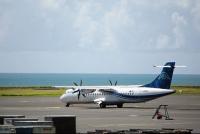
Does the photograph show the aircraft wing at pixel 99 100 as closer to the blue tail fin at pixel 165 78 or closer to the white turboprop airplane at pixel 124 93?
the white turboprop airplane at pixel 124 93

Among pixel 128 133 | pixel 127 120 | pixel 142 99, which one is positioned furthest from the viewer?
pixel 142 99

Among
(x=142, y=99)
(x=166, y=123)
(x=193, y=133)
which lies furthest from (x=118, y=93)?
(x=193, y=133)

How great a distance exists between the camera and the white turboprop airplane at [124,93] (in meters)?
86.3

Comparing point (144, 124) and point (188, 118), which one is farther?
point (188, 118)

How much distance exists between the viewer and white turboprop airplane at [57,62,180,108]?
86.3 metres

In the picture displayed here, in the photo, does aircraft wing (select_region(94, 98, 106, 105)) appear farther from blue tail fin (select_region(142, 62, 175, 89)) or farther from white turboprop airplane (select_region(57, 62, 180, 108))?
blue tail fin (select_region(142, 62, 175, 89))

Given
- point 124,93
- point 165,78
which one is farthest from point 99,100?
point 165,78

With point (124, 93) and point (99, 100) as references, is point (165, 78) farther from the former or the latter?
point (99, 100)

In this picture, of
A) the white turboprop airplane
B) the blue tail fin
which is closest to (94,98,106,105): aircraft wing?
the white turboprop airplane

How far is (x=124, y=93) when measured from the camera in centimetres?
8806

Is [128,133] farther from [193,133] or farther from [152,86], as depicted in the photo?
[152,86]

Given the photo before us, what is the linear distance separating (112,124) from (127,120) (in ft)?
19.3

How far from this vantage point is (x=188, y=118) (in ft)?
217

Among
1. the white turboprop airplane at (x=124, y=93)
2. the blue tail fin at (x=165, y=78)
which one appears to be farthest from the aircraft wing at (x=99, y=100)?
the blue tail fin at (x=165, y=78)
